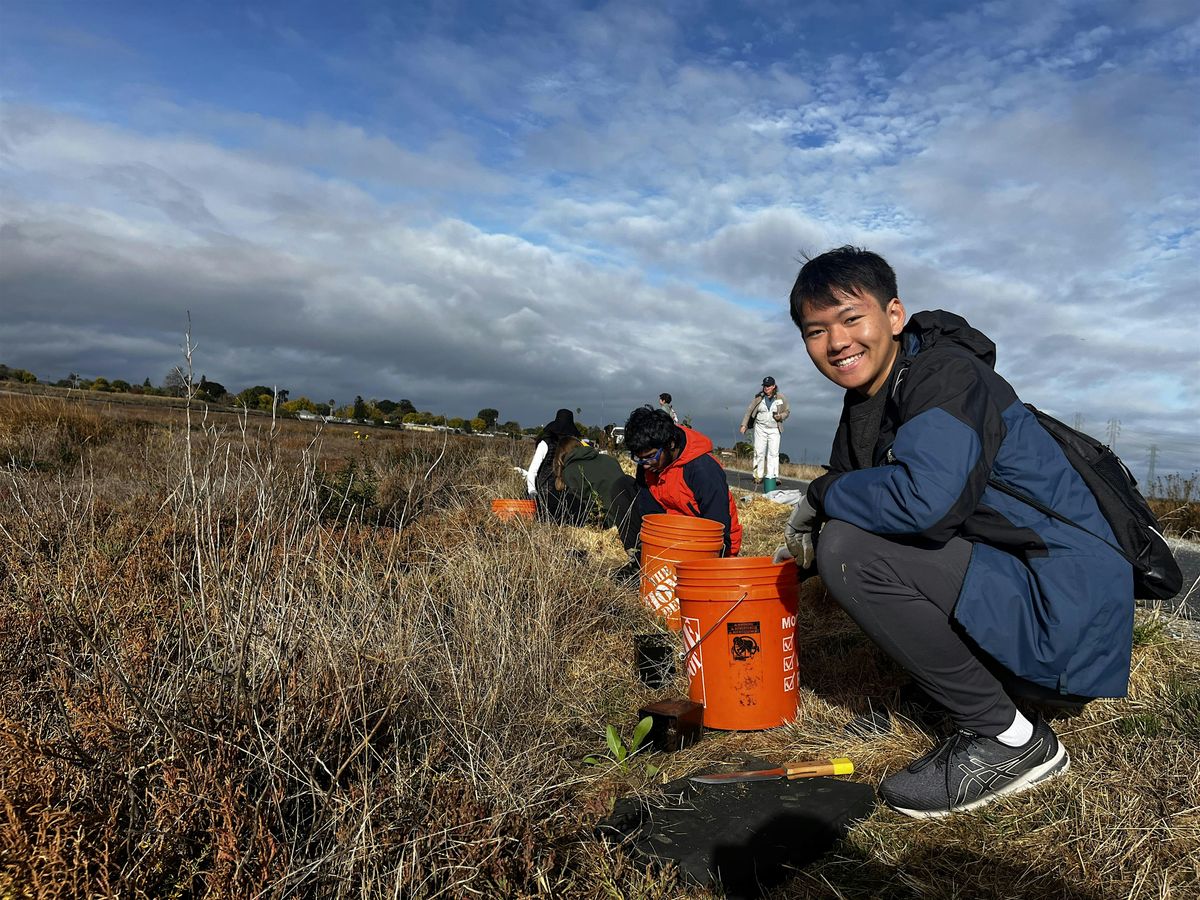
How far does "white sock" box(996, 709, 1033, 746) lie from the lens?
2.28 m

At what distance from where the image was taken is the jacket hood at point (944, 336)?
95.3 inches

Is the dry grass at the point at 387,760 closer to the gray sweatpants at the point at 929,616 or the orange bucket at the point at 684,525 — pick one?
the gray sweatpants at the point at 929,616

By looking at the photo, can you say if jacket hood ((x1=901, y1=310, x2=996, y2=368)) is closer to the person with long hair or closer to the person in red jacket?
the person in red jacket

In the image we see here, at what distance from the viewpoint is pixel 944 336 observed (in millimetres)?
2473

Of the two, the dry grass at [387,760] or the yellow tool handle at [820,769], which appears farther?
the yellow tool handle at [820,769]

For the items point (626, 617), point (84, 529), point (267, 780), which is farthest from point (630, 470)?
point (267, 780)

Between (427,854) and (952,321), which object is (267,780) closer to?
(427,854)

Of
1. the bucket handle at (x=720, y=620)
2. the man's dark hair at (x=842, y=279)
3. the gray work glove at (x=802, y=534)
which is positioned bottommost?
the bucket handle at (x=720, y=620)

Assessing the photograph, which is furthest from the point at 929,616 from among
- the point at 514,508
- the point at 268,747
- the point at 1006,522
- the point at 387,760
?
the point at 514,508

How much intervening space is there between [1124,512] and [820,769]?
1208 mm

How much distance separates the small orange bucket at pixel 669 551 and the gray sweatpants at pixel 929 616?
1804 mm

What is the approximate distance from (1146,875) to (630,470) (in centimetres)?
1005

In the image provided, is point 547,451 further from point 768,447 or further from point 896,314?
point 768,447

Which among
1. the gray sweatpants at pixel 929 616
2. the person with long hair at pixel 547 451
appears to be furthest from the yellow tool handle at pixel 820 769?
the person with long hair at pixel 547 451
